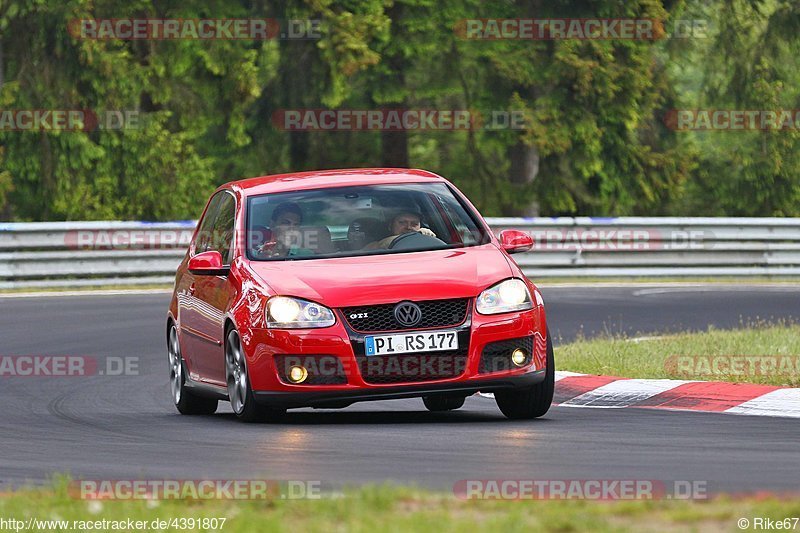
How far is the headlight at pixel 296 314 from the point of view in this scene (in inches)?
396

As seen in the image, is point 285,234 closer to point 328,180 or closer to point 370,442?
point 328,180

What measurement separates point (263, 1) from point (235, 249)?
71.3 ft

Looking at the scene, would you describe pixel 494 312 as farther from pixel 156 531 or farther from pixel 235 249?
pixel 156 531

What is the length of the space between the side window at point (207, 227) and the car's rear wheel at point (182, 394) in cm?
63

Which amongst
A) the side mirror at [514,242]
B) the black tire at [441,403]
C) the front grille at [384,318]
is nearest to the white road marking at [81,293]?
the black tire at [441,403]

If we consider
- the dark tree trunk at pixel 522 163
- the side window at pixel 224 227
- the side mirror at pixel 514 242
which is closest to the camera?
the side mirror at pixel 514 242

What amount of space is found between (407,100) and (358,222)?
27754mm

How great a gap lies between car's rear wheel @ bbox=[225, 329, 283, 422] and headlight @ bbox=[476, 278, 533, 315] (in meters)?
1.51

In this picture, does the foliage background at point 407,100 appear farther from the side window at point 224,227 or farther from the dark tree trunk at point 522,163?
the side window at point 224,227

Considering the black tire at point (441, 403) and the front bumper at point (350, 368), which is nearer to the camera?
the front bumper at point (350, 368)

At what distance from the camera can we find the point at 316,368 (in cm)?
1013

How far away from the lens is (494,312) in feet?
33.5

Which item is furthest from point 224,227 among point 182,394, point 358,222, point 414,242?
point 414,242

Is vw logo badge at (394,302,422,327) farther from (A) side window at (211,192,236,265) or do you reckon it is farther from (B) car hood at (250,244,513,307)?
(A) side window at (211,192,236,265)
